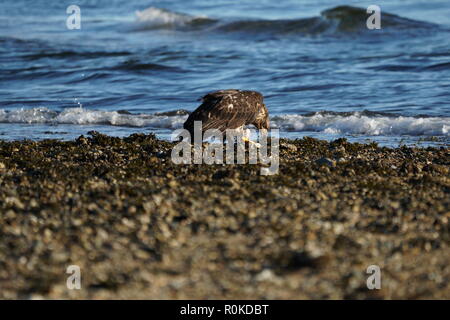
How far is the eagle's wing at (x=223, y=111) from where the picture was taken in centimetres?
916

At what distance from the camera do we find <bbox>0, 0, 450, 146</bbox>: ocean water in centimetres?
1299

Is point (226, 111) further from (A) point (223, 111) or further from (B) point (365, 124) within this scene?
(B) point (365, 124)

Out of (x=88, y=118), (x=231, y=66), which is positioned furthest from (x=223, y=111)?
(x=231, y=66)

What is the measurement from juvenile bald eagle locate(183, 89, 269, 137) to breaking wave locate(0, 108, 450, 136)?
2.57m

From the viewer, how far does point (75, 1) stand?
31969 mm

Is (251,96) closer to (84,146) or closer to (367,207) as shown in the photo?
(84,146)

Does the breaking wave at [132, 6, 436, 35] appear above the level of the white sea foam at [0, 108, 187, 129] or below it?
above

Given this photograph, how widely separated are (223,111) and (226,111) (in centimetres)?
6

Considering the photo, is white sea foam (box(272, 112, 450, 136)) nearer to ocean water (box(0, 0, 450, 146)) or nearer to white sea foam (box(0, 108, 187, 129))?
ocean water (box(0, 0, 450, 146))

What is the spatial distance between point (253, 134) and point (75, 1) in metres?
22.6

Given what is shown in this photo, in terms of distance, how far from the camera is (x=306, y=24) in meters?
24.5

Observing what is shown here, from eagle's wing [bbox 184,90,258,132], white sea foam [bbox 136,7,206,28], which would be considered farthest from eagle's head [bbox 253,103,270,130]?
white sea foam [bbox 136,7,206,28]

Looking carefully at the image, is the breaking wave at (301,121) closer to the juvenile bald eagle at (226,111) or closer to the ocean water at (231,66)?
the ocean water at (231,66)
